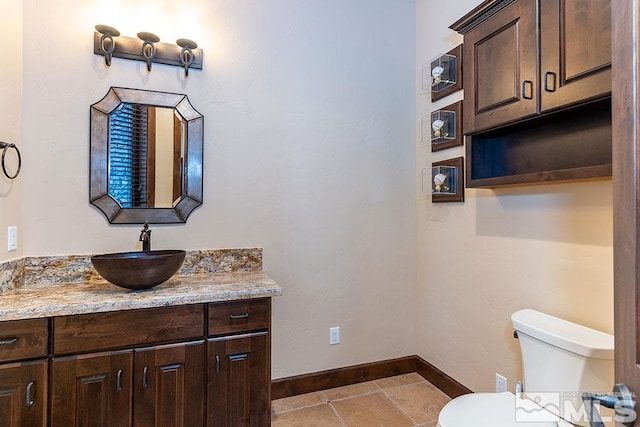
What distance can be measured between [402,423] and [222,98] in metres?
2.26

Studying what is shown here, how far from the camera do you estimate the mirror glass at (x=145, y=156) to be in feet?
6.59

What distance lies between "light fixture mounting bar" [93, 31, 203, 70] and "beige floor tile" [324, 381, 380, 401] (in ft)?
7.51

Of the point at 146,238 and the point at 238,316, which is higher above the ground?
the point at 146,238

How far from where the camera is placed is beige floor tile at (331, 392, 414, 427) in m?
2.09

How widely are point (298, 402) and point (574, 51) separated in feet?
7.78

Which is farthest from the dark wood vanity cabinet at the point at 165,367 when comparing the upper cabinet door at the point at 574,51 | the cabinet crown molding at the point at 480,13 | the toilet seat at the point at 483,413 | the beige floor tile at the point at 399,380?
the cabinet crown molding at the point at 480,13

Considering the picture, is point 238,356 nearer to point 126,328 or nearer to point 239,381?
point 239,381

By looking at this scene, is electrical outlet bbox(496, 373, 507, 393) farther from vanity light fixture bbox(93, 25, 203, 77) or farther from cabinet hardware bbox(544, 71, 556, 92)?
vanity light fixture bbox(93, 25, 203, 77)

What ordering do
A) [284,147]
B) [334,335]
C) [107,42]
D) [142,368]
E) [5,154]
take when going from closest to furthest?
[142,368]
[5,154]
[107,42]
[284,147]
[334,335]

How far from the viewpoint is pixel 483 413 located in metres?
1.42

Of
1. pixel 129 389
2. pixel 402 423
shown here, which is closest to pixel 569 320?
pixel 402 423

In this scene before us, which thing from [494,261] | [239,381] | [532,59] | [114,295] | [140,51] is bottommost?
[239,381]

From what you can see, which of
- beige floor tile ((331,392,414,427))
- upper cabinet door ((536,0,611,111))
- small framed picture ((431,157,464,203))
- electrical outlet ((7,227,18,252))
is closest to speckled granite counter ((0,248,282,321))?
electrical outlet ((7,227,18,252))
